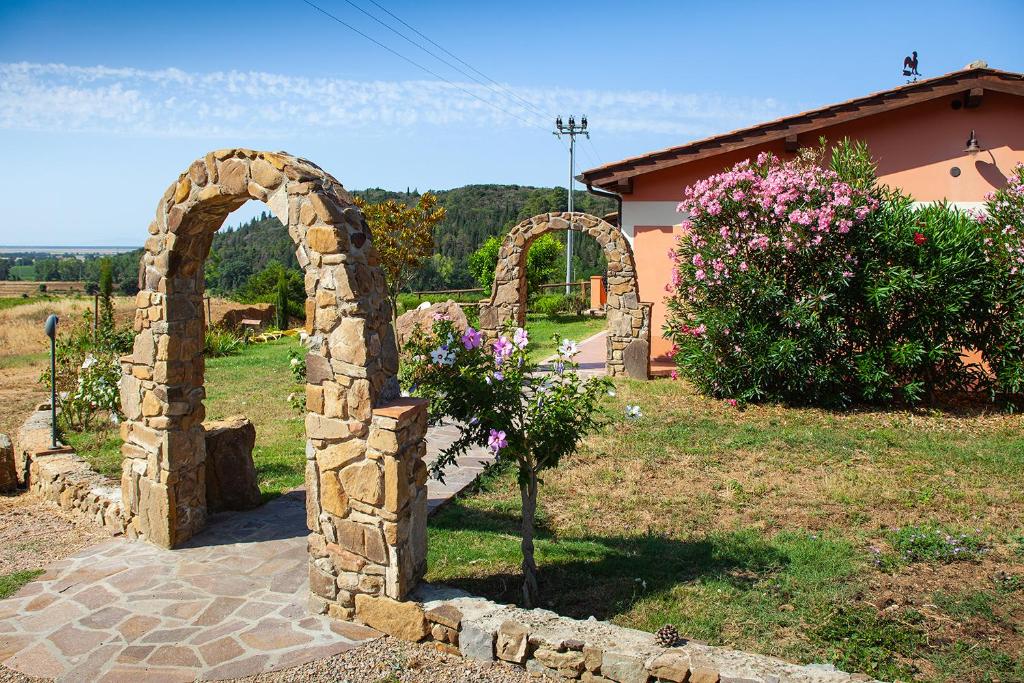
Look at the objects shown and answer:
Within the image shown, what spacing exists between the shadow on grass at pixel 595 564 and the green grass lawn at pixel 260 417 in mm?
2333

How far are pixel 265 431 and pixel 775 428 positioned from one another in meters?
6.54

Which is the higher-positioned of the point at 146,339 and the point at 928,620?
the point at 146,339

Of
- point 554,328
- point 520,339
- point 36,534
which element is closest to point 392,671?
point 520,339

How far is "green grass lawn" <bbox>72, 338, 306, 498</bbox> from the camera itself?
7.81 m

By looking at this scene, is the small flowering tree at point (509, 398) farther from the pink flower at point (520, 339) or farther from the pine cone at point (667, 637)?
the pine cone at point (667, 637)

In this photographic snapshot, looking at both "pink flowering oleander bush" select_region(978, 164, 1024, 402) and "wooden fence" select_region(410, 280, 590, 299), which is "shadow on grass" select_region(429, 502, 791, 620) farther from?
"wooden fence" select_region(410, 280, 590, 299)

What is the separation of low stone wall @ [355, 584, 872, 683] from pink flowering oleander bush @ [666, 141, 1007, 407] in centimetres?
660

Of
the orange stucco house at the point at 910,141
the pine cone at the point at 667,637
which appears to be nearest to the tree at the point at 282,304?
the orange stucco house at the point at 910,141

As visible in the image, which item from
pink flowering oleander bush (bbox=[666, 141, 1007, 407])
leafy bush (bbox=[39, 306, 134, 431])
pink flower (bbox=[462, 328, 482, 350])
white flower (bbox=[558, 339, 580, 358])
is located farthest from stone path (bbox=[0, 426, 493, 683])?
pink flowering oleander bush (bbox=[666, 141, 1007, 407])

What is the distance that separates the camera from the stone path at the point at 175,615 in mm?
4145

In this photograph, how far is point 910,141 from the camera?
11.8m

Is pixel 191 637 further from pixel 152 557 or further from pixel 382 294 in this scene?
pixel 382 294

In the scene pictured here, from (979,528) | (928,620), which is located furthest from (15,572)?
(979,528)

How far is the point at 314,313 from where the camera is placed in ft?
14.7
